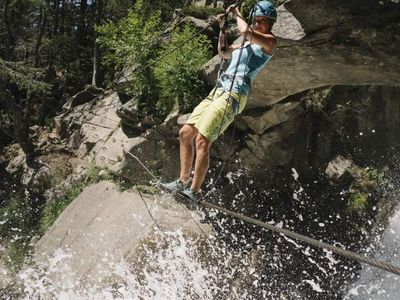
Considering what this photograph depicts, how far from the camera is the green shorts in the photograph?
18.0 ft

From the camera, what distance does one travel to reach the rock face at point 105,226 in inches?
389

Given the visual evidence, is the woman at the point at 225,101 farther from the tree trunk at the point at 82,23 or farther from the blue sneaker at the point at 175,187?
the tree trunk at the point at 82,23

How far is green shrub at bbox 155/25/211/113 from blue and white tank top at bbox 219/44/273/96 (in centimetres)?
457

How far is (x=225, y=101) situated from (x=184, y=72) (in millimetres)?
4905

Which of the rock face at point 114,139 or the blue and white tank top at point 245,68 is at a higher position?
the blue and white tank top at point 245,68

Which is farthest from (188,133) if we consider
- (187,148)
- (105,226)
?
(105,226)

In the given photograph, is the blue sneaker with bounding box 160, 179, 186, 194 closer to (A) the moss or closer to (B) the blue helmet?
(B) the blue helmet

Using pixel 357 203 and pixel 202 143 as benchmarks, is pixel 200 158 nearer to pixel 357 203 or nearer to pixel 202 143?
pixel 202 143

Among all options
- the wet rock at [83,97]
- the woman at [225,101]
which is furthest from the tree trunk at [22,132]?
the woman at [225,101]

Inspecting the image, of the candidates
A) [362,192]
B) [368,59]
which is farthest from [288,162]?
[368,59]

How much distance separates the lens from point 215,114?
18.1ft

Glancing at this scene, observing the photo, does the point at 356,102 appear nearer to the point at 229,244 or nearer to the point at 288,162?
the point at 288,162

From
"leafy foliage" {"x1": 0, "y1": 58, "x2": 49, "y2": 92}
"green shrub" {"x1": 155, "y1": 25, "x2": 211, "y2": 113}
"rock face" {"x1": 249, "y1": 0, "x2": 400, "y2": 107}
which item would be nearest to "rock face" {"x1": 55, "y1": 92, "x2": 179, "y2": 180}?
"green shrub" {"x1": 155, "y1": 25, "x2": 211, "y2": 113}

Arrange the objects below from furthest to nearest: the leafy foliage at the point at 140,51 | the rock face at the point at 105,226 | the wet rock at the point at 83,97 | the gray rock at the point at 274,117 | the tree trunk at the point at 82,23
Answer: the tree trunk at the point at 82,23 → the wet rock at the point at 83,97 → the leafy foliage at the point at 140,51 → the gray rock at the point at 274,117 → the rock face at the point at 105,226
